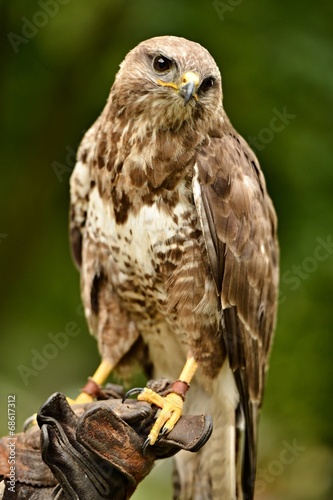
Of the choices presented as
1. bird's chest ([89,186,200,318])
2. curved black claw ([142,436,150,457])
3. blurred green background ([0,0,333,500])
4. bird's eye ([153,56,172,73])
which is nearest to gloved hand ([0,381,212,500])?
curved black claw ([142,436,150,457])

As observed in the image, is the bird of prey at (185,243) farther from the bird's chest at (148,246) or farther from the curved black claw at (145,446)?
the curved black claw at (145,446)

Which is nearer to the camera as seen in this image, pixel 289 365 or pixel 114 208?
pixel 114 208

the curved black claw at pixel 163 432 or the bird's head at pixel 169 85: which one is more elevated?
the bird's head at pixel 169 85

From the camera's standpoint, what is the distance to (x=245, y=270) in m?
3.16

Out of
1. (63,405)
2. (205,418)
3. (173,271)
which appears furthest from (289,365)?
(63,405)

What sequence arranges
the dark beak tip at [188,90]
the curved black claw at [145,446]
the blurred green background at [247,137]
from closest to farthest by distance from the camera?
1. the curved black claw at [145,446]
2. the dark beak tip at [188,90]
3. the blurred green background at [247,137]

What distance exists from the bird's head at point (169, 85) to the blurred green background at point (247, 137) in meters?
0.87

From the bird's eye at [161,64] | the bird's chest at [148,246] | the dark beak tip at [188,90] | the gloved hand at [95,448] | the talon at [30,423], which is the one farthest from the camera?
the talon at [30,423]

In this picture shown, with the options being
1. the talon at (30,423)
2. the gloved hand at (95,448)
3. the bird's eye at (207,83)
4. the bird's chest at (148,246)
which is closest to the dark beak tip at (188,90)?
the bird's eye at (207,83)

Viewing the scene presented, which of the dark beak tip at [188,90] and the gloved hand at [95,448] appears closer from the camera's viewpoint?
the gloved hand at [95,448]

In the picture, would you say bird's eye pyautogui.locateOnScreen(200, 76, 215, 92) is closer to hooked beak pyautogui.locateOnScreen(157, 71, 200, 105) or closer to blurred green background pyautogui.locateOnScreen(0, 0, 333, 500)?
hooked beak pyautogui.locateOnScreen(157, 71, 200, 105)

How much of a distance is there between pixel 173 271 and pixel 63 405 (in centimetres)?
71

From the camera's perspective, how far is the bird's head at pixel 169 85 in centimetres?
288

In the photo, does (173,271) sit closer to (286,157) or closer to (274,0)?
(286,157)
